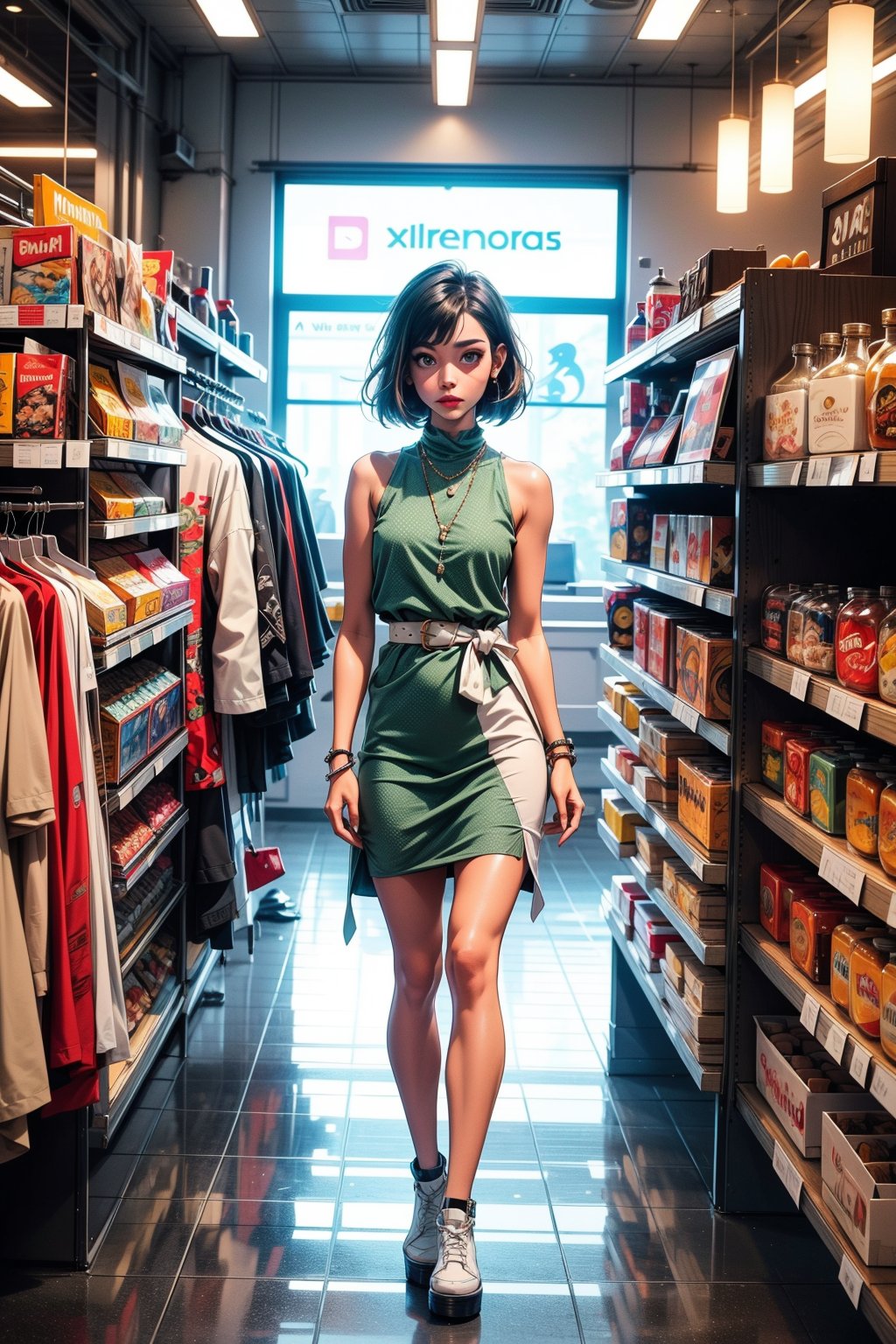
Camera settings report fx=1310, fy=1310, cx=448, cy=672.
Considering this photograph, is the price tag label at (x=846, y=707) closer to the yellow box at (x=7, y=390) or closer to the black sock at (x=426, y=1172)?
the black sock at (x=426, y=1172)

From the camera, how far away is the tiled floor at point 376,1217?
246cm

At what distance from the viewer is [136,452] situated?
2.98 metres

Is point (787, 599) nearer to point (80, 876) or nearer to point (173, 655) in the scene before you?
point (80, 876)

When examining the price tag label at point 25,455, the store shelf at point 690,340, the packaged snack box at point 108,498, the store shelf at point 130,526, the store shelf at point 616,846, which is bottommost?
the store shelf at point 616,846

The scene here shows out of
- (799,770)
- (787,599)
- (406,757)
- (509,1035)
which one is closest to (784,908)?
(799,770)

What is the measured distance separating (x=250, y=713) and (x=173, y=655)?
1.09 feet

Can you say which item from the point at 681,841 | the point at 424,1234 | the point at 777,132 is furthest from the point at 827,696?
the point at 777,132

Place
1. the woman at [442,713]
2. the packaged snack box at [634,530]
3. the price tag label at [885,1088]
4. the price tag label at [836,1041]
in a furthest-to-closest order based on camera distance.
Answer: the packaged snack box at [634,530] → the woman at [442,713] → the price tag label at [836,1041] → the price tag label at [885,1088]

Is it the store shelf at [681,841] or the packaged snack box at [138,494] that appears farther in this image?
the packaged snack box at [138,494]

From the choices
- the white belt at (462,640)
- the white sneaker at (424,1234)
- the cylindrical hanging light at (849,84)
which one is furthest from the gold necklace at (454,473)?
the cylindrical hanging light at (849,84)

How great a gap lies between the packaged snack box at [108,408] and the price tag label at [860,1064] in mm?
1917

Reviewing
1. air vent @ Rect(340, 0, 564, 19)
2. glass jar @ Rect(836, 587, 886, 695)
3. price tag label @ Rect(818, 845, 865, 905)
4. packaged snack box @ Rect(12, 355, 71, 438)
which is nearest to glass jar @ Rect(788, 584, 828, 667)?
glass jar @ Rect(836, 587, 886, 695)

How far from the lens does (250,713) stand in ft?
12.9

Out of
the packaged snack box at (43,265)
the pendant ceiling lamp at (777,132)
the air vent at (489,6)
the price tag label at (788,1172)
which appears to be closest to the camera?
the price tag label at (788,1172)
